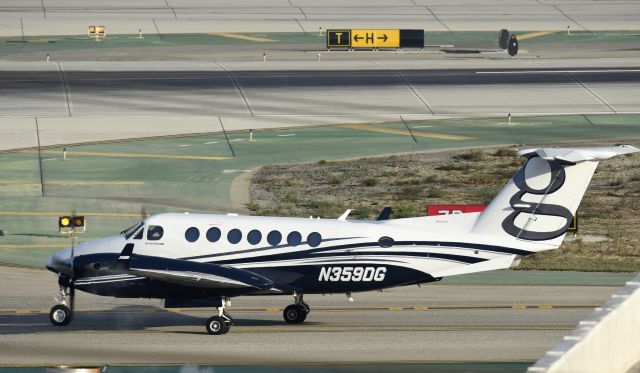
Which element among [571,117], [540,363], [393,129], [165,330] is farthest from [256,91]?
[540,363]

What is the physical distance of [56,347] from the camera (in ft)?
99.0

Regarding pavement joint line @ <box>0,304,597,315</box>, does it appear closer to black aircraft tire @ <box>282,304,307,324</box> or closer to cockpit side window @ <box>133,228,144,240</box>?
black aircraft tire @ <box>282,304,307,324</box>

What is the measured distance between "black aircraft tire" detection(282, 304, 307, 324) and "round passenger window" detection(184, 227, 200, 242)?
125 inches

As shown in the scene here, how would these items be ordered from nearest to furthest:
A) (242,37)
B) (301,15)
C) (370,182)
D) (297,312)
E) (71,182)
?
1. (297,312)
2. (71,182)
3. (370,182)
4. (242,37)
5. (301,15)

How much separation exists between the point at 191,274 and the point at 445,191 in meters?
23.5

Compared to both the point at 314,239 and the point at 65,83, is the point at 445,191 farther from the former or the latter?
the point at 65,83

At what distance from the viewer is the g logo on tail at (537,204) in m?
31.2

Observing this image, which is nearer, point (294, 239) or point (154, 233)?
point (154, 233)

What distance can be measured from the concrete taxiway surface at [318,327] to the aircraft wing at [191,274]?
1376 mm

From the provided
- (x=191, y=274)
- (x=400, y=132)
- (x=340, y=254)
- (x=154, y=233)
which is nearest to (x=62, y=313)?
(x=154, y=233)

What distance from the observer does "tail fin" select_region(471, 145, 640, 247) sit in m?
31.1

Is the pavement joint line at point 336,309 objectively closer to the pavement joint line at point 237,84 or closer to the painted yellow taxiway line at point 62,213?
the painted yellow taxiway line at point 62,213

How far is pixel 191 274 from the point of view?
3053 centimetres

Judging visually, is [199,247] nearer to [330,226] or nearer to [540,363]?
[330,226]
